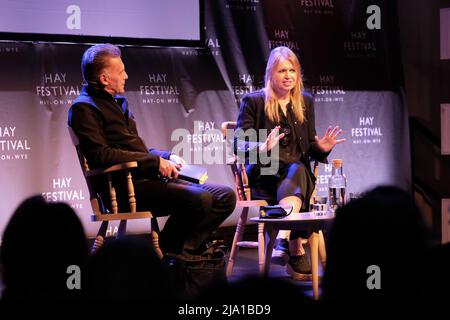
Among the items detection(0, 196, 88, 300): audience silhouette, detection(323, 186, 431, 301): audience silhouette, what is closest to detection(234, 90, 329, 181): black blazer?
detection(0, 196, 88, 300): audience silhouette

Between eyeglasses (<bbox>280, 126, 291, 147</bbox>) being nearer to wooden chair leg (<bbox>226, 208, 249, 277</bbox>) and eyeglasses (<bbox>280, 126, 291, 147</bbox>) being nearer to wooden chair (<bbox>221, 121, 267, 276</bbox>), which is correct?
wooden chair (<bbox>221, 121, 267, 276</bbox>)

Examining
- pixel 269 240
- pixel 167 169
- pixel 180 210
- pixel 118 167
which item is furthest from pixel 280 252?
pixel 118 167

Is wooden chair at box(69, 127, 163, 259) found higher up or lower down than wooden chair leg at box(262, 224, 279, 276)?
higher up

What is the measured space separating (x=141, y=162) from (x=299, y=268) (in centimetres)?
115

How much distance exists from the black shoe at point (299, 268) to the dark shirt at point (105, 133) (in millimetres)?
977

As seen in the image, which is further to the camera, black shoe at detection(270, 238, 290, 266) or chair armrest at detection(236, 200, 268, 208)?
chair armrest at detection(236, 200, 268, 208)

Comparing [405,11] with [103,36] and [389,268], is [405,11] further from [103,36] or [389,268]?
[389,268]

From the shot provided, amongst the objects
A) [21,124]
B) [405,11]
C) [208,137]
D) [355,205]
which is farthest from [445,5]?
[355,205]

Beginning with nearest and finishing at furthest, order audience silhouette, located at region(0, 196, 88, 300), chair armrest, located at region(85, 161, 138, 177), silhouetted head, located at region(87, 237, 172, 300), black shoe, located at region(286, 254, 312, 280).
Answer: silhouetted head, located at region(87, 237, 172, 300), audience silhouette, located at region(0, 196, 88, 300), chair armrest, located at region(85, 161, 138, 177), black shoe, located at region(286, 254, 312, 280)

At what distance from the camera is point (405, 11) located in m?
5.96

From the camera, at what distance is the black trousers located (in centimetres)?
330

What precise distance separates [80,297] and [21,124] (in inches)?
155

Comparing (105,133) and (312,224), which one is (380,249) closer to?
(312,224)

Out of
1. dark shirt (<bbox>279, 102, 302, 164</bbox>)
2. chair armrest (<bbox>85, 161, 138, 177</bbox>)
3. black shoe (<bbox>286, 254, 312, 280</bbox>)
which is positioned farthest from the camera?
dark shirt (<bbox>279, 102, 302, 164</bbox>)
